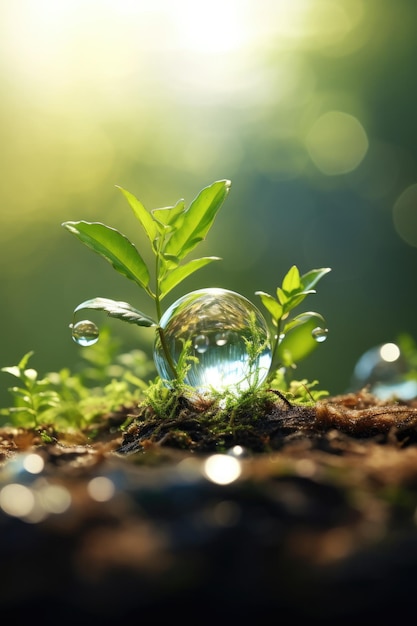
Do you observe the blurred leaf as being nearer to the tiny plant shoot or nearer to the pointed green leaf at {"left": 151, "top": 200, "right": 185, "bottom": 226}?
the tiny plant shoot

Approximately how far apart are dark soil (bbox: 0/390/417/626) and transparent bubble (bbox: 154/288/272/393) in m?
0.89

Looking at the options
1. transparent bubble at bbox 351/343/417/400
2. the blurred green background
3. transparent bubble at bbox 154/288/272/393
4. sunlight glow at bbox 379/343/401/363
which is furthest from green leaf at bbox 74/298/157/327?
the blurred green background

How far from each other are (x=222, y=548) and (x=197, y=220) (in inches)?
54.0

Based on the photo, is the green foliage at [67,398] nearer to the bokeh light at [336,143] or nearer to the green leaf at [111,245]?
the green leaf at [111,245]

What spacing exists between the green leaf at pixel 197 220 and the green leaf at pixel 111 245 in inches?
4.3

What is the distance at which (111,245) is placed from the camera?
184cm

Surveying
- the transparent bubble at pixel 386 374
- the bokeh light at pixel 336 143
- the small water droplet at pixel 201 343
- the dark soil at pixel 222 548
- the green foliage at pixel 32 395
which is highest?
the bokeh light at pixel 336 143

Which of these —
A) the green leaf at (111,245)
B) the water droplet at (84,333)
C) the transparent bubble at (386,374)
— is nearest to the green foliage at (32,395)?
the water droplet at (84,333)

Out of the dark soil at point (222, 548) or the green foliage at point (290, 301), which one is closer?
the dark soil at point (222, 548)

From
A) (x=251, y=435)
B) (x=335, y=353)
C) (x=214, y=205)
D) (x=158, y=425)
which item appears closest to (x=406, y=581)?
(x=251, y=435)

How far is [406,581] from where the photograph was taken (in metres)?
0.64

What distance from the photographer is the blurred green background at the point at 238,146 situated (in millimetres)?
9391

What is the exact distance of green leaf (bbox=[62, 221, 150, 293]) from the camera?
71.3 inches

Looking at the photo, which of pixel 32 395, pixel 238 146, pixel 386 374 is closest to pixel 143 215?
pixel 32 395
